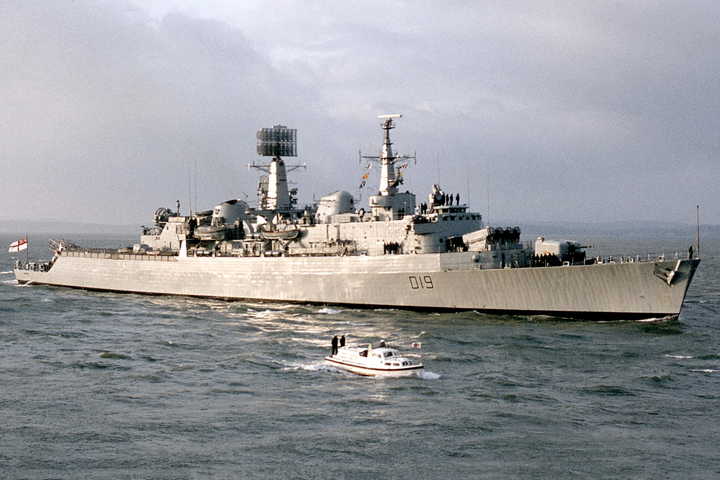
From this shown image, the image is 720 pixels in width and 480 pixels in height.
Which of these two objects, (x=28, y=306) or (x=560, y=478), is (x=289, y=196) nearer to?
(x=28, y=306)

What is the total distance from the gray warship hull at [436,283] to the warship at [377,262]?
0.06 meters

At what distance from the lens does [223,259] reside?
4272 cm

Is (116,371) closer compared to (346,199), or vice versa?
(116,371)

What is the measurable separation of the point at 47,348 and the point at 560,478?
21.8 metres

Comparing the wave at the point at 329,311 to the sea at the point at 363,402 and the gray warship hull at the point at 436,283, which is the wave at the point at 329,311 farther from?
the sea at the point at 363,402

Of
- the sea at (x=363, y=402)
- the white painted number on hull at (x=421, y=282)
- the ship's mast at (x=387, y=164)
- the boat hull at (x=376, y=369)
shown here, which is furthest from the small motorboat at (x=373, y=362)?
the ship's mast at (x=387, y=164)

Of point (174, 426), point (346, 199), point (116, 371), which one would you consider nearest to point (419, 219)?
point (346, 199)

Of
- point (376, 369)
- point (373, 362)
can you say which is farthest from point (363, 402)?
point (373, 362)

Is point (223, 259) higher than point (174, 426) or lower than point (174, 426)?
higher

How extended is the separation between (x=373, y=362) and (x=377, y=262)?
13.9m

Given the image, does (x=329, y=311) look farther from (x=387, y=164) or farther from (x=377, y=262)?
(x=387, y=164)

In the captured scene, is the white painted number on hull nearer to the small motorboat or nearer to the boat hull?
the small motorboat

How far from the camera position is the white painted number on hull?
35131 mm

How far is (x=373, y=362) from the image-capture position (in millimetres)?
22953
